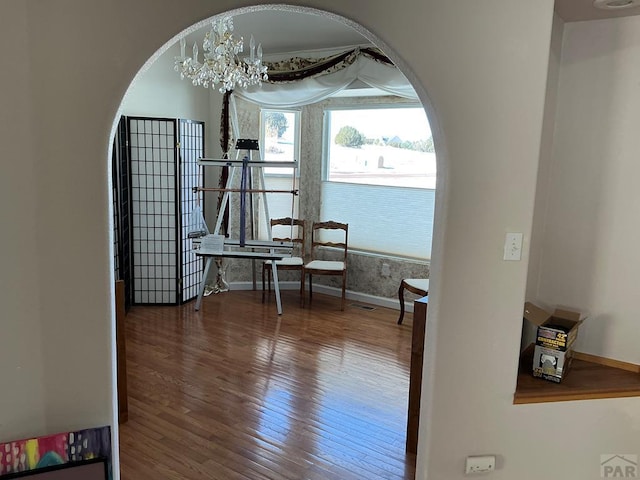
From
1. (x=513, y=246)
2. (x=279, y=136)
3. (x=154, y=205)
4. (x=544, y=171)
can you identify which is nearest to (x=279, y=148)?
(x=279, y=136)

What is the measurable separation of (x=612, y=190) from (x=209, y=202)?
447 cm

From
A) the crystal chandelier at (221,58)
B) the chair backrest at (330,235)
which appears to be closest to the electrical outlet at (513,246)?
the crystal chandelier at (221,58)

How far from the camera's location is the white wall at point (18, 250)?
173 centimetres

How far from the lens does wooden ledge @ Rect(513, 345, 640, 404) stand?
7.95 feet

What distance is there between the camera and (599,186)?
272 centimetres

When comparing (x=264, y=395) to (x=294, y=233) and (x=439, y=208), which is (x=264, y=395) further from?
(x=294, y=233)

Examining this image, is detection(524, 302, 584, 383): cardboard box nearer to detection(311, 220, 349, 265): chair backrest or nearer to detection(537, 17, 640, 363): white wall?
detection(537, 17, 640, 363): white wall

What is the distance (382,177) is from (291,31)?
1.84 meters

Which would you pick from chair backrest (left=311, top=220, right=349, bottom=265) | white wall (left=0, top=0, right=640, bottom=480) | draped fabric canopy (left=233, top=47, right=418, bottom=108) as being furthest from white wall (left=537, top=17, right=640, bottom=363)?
chair backrest (left=311, top=220, right=349, bottom=265)

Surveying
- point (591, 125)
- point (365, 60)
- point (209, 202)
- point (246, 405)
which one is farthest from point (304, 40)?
point (246, 405)

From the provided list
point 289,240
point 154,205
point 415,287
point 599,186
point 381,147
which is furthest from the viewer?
point 381,147

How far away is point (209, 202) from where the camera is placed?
6098 mm

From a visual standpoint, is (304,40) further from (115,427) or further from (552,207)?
(115,427)

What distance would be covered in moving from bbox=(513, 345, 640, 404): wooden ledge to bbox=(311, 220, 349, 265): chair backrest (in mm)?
3093
